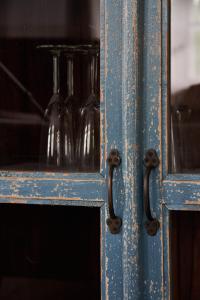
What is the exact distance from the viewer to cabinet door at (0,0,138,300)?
3.22 feet

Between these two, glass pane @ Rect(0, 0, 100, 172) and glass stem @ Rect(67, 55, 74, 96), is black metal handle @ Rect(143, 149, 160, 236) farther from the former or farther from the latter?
glass stem @ Rect(67, 55, 74, 96)

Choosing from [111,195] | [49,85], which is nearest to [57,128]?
[49,85]

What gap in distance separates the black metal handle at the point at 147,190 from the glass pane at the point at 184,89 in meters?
0.03

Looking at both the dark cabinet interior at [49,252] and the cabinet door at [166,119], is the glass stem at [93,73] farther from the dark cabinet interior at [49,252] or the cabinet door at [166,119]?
the dark cabinet interior at [49,252]

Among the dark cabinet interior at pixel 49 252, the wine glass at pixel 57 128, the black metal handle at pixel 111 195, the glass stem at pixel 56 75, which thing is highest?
the glass stem at pixel 56 75

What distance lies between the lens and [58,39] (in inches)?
43.2

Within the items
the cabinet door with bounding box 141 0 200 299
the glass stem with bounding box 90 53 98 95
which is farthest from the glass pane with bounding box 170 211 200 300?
the glass stem with bounding box 90 53 98 95

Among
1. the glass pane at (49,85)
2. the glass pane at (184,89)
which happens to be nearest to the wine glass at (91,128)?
the glass pane at (49,85)

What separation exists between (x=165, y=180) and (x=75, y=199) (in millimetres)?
162

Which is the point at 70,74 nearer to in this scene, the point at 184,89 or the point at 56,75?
the point at 56,75

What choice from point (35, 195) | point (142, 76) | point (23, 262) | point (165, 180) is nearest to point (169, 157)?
point (165, 180)

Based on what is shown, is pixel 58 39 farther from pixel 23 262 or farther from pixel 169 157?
pixel 23 262

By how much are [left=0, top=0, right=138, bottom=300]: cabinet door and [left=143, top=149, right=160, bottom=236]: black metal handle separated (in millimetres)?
19

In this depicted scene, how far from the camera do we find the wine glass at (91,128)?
1020mm
